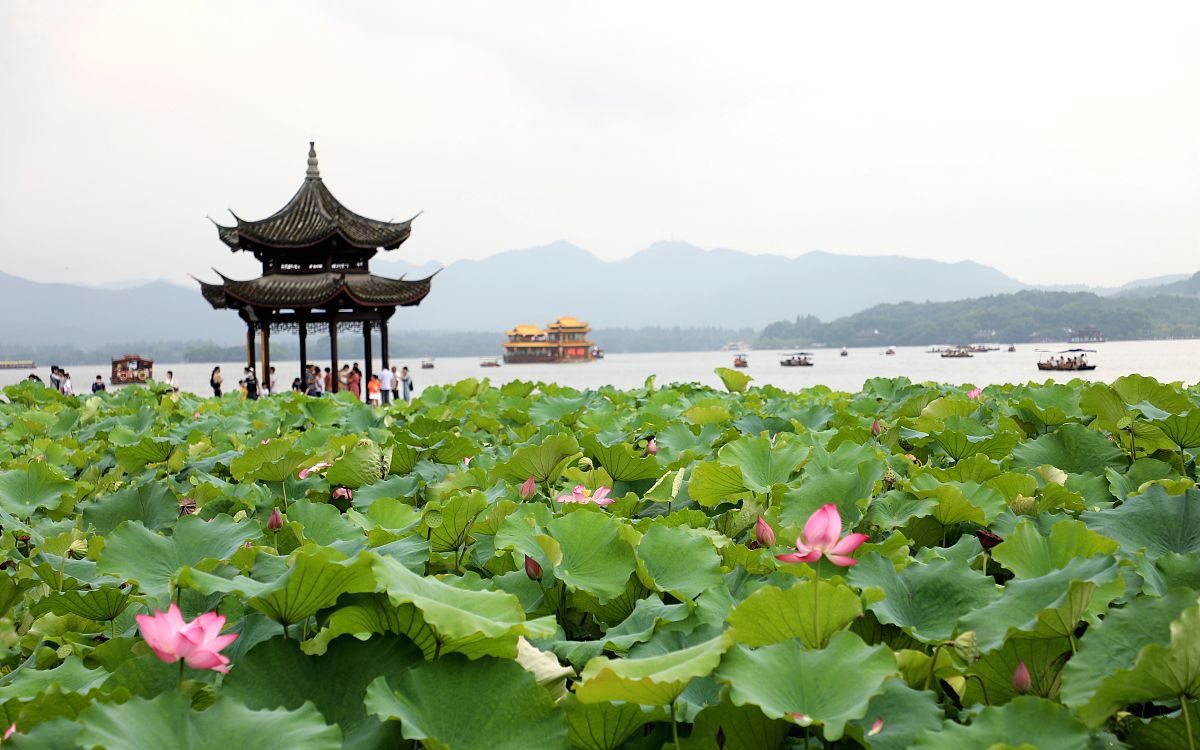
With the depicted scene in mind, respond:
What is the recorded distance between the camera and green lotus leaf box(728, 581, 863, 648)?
0.90 metres

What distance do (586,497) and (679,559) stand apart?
0.48 metres

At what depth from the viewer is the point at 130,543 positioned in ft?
4.40

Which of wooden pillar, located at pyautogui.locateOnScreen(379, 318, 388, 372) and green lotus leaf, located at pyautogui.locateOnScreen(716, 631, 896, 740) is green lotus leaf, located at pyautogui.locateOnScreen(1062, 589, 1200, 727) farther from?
wooden pillar, located at pyautogui.locateOnScreen(379, 318, 388, 372)

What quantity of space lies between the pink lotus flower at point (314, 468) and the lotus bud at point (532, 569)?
3.72 ft

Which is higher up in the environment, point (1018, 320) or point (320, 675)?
point (1018, 320)

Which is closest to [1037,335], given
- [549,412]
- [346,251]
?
[346,251]

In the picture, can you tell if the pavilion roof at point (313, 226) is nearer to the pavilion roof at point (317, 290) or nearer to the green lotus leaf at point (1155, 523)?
the pavilion roof at point (317, 290)

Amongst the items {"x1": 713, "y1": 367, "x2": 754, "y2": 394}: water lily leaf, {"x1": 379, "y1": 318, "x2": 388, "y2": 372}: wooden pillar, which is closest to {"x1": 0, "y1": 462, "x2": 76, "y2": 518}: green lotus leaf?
{"x1": 713, "y1": 367, "x2": 754, "y2": 394}: water lily leaf

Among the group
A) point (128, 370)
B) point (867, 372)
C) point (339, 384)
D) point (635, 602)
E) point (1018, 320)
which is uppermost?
point (1018, 320)

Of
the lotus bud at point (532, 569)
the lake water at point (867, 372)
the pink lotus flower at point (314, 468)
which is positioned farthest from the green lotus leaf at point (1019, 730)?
the lake water at point (867, 372)

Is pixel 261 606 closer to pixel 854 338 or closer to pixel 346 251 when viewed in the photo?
pixel 346 251

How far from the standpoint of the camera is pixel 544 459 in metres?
1.93

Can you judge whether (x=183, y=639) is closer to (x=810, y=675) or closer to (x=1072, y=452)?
(x=810, y=675)

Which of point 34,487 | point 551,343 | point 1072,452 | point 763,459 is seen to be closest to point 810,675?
point 763,459
